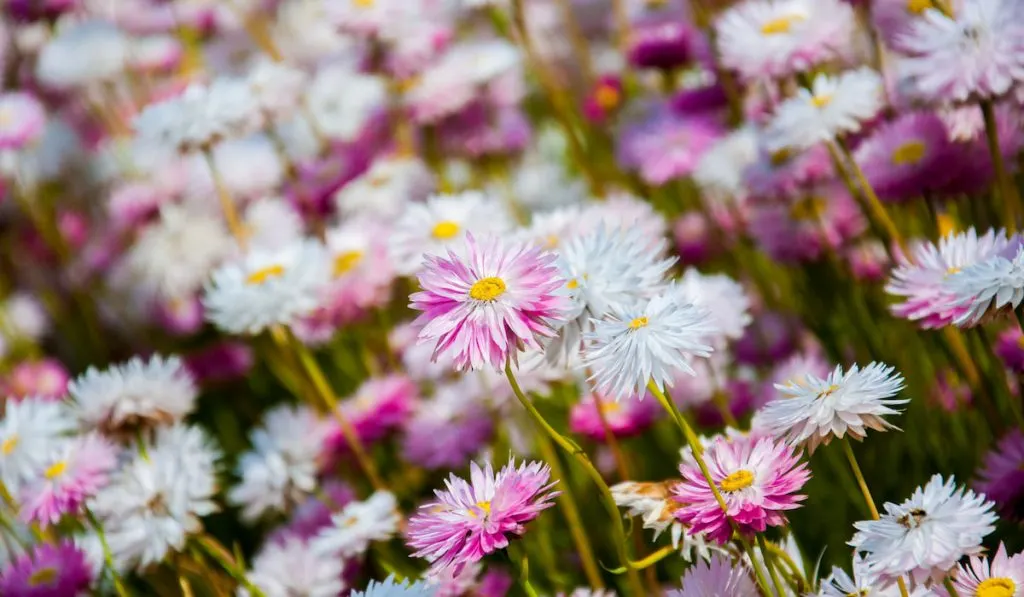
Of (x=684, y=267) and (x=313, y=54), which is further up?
(x=313, y=54)

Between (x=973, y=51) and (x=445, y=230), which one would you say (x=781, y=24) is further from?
(x=445, y=230)

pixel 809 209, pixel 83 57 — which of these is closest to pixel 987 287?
pixel 809 209

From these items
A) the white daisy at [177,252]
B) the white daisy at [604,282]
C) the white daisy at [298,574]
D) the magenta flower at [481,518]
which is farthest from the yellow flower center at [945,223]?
the white daisy at [177,252]

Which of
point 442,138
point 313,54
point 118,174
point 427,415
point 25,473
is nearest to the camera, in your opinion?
point 25,473

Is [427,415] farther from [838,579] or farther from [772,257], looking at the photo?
[838,579]

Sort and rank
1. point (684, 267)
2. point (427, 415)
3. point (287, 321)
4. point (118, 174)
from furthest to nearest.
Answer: point (118, 174) → point (684, 267) → point (427, 415) → point (287, 321)

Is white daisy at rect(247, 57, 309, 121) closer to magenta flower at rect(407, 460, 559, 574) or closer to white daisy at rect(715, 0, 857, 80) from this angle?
white daisy at rect(715, 0, 857, 80)

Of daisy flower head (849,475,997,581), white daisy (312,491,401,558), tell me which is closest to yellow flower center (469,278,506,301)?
daisy flower head (849,475,997,581)

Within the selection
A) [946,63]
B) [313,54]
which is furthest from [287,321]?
[313,54]
